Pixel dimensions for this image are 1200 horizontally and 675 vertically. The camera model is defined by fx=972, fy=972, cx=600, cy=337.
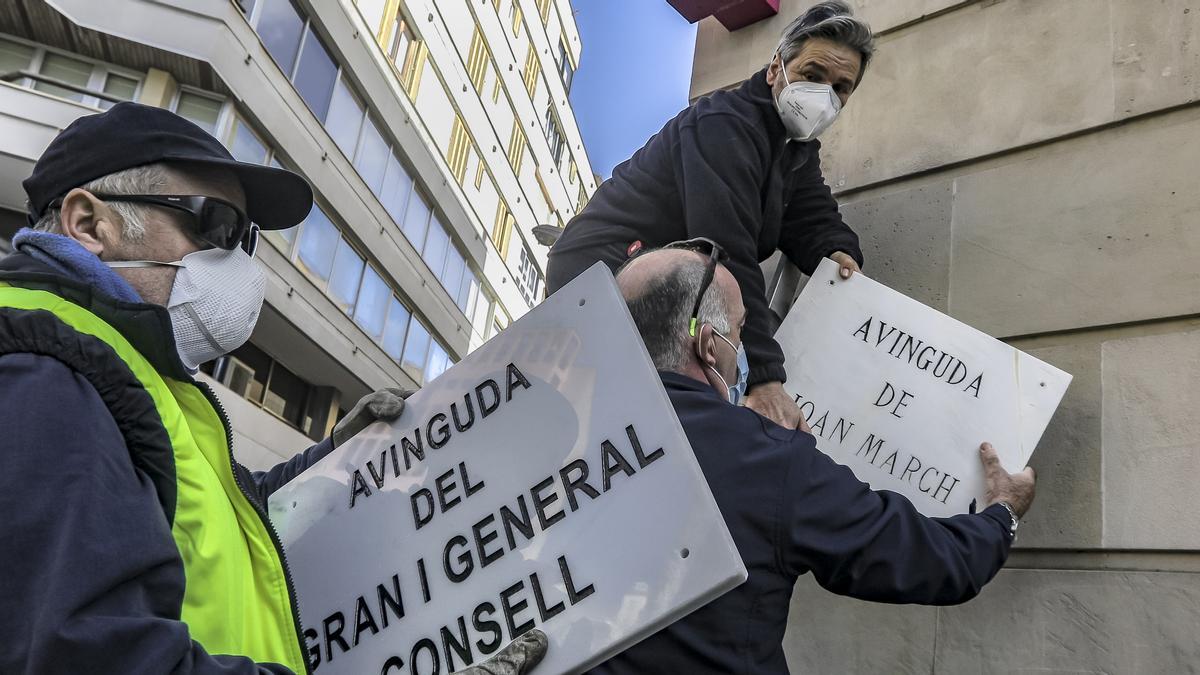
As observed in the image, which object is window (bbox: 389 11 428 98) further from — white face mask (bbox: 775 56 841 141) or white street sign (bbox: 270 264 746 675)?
white street sign (bbox: 270 264 746 675)

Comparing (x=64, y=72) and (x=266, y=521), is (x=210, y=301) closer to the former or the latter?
(x=266, y=521)

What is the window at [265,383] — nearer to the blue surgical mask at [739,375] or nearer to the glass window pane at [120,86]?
the glass window pane at [120,86]

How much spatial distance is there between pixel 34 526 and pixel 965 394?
2239 mm

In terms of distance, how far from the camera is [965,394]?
2.66 m

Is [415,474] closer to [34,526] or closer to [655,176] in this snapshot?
[34,526]

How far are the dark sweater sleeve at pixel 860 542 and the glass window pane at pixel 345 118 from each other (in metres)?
16.1

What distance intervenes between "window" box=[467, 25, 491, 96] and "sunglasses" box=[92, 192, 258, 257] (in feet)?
73.0

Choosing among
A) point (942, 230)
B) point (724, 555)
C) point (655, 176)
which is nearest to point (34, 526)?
point (724, 555)

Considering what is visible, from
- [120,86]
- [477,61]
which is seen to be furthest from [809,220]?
[477,61]

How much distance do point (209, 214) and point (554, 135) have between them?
30628 millimetres

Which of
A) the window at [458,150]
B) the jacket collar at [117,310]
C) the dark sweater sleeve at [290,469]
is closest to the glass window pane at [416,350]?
the window at [458,150]

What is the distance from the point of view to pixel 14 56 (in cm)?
1337

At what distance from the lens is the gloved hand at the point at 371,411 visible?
6.82 feet

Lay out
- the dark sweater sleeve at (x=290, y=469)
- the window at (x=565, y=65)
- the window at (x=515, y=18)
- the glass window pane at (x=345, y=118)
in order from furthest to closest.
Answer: the window at (x=565, y=65) → the window at (x=515, y=18) → the glass window pane at (x=345, y=118) → the dark sweater sleeve at (x=290, y=469)
